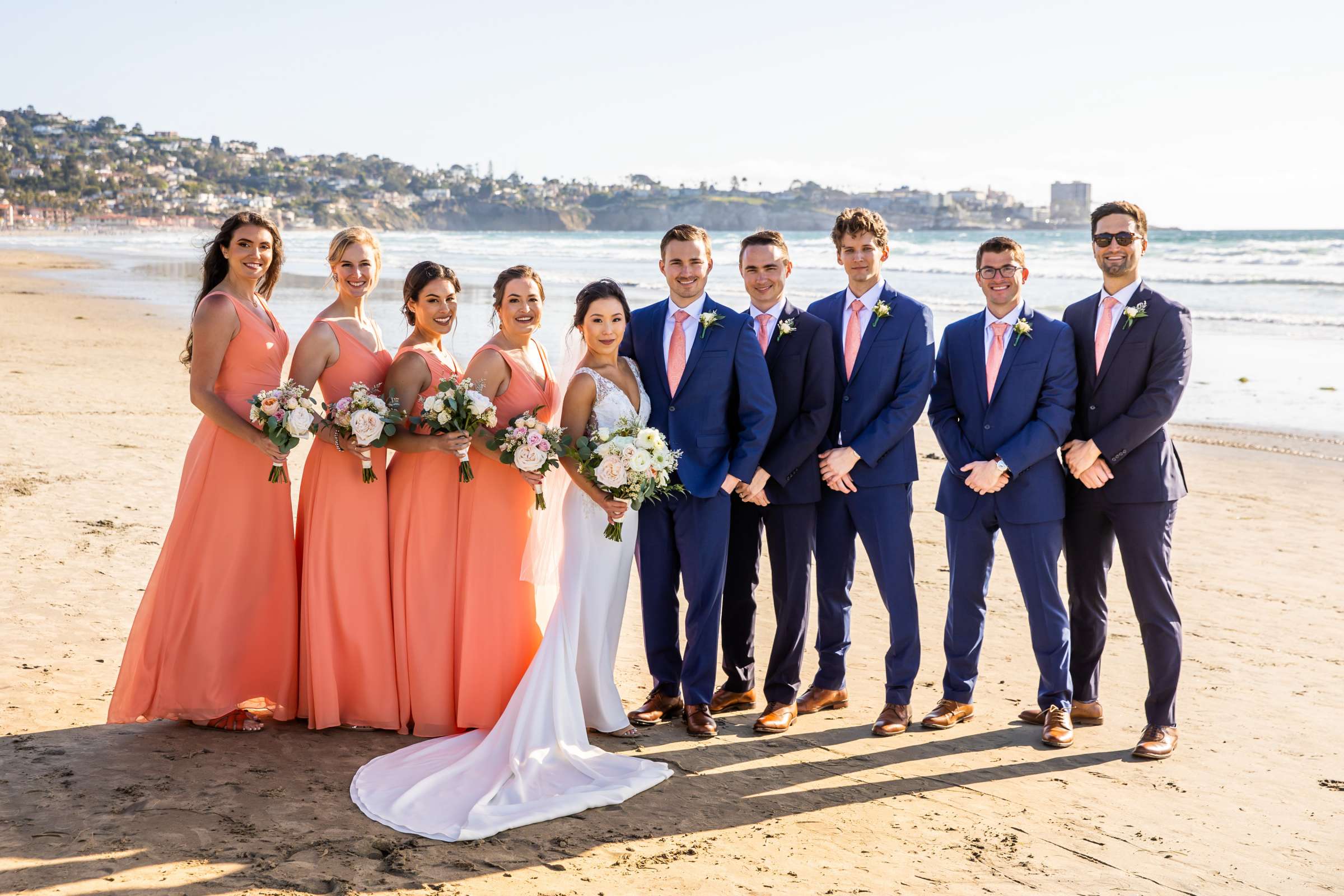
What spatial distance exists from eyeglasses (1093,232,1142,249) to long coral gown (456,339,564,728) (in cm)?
289

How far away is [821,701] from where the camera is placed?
19.4ft

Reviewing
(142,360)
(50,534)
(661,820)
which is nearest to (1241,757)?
(661,820)

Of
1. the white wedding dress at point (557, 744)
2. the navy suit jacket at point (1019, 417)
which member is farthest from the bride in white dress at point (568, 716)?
the navy suit jacket at point (1019, 417)

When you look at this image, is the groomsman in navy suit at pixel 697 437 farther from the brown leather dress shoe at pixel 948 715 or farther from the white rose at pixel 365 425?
the white rose at pixel 365 425

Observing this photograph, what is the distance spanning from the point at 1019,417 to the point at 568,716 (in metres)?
2.63

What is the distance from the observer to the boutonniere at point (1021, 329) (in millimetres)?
5539

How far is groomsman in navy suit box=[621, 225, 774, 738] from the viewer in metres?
5.54

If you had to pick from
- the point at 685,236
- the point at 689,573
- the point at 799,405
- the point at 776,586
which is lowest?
the point at 776,586

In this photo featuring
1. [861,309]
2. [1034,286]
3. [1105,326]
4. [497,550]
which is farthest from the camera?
[1034,286]

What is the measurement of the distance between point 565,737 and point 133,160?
161 m

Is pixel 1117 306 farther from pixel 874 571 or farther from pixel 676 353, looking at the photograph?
pixel 676 353

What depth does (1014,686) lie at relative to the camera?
20.8 ft

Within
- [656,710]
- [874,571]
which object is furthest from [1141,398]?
[656,710]

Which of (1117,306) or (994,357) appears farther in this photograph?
(994,357)
